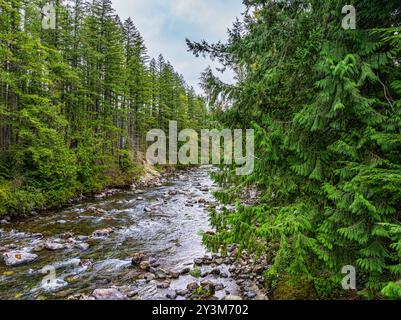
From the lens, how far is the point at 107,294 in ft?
20.5

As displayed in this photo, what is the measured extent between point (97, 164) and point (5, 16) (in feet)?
34.4

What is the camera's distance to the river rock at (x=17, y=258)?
26.3 ft

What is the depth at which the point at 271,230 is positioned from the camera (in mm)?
4031

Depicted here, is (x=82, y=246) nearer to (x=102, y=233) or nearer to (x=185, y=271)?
(x=102, y=233)

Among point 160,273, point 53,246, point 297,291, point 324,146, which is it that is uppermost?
point 324,146

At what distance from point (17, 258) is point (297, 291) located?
26.6 ft

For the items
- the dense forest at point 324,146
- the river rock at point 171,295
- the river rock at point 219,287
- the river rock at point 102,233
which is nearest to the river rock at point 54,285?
the river rock at point 171,295

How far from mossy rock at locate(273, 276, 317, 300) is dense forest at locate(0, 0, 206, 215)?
172 inches

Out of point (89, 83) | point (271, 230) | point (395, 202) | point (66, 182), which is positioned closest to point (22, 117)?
→ point (66, 182)

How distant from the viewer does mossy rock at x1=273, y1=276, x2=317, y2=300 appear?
506cm

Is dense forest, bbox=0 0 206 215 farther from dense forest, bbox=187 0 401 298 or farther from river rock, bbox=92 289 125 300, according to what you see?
river rock, bbox=92 289 125 300

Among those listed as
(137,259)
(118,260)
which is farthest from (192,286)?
(118,260)

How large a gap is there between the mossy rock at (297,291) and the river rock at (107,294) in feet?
11.6
